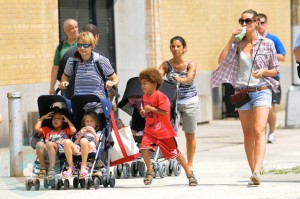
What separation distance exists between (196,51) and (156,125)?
10.9m

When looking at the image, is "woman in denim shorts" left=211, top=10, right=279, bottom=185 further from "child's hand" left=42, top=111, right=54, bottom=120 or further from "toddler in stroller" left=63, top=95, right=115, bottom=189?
"child's hand" left=42, top=111, right=54, bottom=120

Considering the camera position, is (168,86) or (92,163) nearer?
(92,163)

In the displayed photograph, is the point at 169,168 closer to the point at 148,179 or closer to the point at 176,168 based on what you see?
the point at 176,168

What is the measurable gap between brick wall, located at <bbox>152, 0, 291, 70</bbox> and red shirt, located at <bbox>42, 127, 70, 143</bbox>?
934cm

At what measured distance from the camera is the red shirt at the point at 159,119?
12.8 m

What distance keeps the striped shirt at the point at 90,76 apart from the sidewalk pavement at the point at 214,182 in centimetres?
111

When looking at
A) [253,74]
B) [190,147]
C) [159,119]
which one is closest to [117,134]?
[159,119]

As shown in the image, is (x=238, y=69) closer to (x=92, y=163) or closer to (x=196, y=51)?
(x=92, y=163)

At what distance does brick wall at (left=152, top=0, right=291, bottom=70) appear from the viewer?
74.1ft

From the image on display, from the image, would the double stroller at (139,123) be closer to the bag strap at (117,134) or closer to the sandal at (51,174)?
the bag strap at (117,134)

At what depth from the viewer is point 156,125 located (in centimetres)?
1290

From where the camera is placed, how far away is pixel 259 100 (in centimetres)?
1274

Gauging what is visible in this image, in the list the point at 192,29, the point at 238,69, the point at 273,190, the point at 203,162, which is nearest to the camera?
the point at 273,190

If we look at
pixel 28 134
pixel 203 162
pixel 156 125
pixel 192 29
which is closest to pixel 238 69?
pixel 156 125
